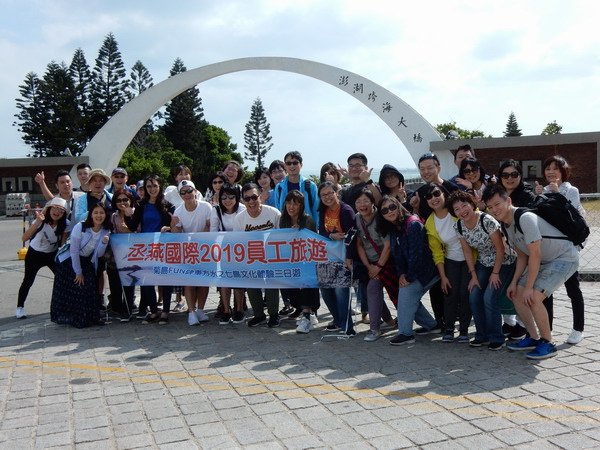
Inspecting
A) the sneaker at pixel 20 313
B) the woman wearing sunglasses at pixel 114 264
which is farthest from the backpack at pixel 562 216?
the sneaker at pixel 20 313

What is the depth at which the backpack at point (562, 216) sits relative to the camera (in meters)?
4.66

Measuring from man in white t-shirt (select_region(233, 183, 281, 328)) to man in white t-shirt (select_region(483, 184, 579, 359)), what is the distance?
7.90ft

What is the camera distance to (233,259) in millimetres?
6234

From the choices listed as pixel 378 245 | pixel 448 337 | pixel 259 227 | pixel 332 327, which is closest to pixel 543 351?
pixel 448 337

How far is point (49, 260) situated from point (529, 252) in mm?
5432

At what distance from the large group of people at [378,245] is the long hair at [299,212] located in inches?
0.6


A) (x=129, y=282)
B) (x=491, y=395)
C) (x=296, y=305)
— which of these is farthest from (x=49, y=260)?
(x=491, y=395)

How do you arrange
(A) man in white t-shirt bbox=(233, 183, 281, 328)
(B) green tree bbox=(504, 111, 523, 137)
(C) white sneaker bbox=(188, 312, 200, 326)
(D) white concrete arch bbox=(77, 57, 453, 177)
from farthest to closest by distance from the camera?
(B) green tree bbox=(504, 111, 523, 137), (D) white concrete arch bbox=(77, 57, 453, 177), (C) white sneaker bbox=(188, 312, 200, 326), (A) man in white t-shirt bbox=(233, 183, 281, 328)

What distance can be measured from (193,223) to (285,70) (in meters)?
14.8

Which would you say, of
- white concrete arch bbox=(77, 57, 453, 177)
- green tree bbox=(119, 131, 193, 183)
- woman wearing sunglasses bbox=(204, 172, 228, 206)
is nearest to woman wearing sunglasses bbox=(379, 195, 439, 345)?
woman wearing sunglasses bbox=(204, 172, 228, 206)

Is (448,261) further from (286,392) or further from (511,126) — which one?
(511,126)

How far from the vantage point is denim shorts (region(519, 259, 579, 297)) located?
15.2 ft

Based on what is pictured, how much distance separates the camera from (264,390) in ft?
13.6

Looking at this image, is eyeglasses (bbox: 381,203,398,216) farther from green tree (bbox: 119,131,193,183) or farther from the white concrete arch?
green tree (bbox: 119,131,193,183)
